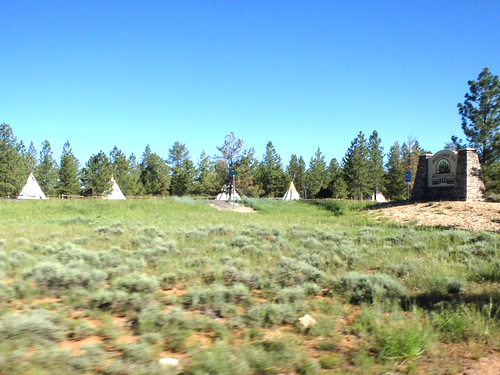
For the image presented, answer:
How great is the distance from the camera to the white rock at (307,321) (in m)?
4.72

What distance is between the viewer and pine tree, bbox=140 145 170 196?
69688mm

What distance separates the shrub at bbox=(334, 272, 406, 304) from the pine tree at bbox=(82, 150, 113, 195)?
52.3 metres

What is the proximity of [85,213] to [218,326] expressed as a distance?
25217 mm

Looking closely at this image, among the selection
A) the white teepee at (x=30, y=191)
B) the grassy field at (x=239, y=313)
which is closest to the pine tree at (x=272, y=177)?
the white teepee at (x=30, y=191)

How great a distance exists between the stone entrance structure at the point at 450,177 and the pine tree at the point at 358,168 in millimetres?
26065

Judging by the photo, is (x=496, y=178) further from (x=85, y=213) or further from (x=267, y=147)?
(x=267, y=147)

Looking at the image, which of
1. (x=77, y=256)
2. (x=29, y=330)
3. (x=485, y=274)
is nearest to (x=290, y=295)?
(x=29, y=330)

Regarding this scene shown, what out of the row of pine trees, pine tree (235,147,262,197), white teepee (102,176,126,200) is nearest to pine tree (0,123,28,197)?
the row of pine trees

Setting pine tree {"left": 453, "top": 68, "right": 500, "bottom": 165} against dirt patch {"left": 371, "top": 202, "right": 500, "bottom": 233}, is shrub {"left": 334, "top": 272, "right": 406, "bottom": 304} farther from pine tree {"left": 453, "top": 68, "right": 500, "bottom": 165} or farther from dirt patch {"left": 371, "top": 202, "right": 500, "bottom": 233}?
pine tree {"left": 453, "top": 68, "right": 500, "bottom": 165}

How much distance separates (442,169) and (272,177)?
1601 inches

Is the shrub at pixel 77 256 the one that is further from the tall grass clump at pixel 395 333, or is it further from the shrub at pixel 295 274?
the tall grass clump at pixel 395 333

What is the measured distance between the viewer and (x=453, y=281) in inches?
248

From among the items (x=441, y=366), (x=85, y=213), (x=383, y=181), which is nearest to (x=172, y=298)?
(x=441, y=366)

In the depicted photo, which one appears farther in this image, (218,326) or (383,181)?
(383,181)
